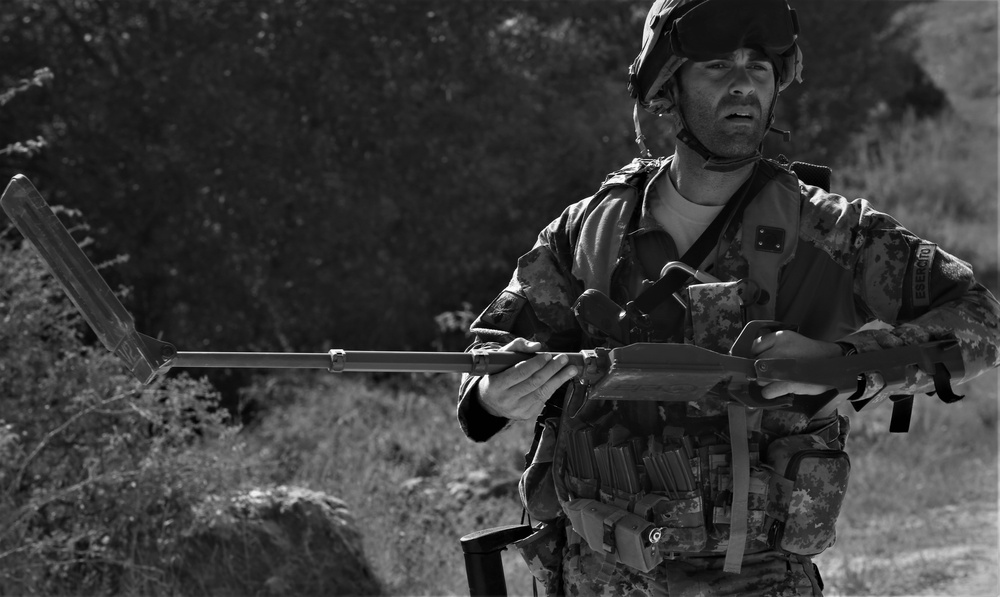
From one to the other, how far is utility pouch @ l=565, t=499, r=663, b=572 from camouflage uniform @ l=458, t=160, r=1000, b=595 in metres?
0.10

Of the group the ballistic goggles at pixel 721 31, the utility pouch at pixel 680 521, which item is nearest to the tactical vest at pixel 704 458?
the utility pouch at pixel 680 521

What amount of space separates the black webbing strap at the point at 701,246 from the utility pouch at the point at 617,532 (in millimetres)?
473

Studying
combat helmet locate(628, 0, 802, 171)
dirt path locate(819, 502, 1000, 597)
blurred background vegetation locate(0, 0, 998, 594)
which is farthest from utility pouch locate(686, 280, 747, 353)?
blurred background vegetation locate(0, 0, 998, 594)

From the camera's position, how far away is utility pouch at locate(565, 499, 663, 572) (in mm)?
2824

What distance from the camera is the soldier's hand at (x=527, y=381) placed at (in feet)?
9.02

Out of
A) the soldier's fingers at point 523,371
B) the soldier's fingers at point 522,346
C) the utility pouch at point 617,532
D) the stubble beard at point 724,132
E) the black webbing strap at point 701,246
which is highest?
the stubble beard at point 724,132

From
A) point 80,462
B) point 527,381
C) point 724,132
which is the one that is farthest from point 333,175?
point 527,381

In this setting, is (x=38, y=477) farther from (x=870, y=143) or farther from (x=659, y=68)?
(x=870, y=143)

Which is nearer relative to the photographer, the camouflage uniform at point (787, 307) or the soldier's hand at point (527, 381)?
the soldier's hand at point (527, 381)

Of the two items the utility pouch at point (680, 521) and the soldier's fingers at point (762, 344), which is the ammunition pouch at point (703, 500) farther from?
the soldier's fingers at point (762, 344)

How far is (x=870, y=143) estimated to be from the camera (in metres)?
17.5

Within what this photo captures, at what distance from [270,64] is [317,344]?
2.07 meters

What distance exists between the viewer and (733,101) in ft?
10.1

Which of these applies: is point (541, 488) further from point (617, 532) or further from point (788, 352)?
point (788, 352)
